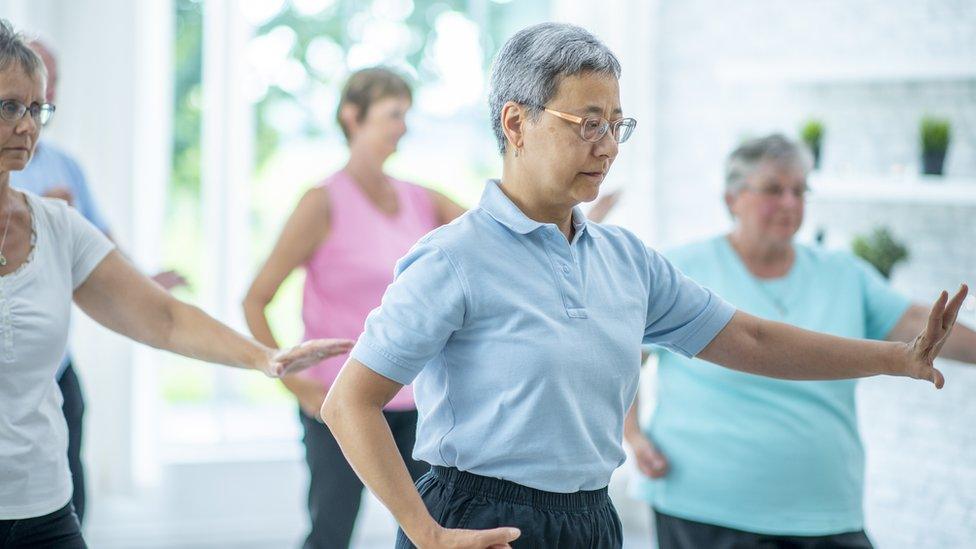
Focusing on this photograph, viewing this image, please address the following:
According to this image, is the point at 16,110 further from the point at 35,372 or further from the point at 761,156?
the point at 761,156

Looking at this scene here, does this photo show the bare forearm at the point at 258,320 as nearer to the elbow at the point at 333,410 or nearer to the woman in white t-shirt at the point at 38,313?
the woman in white t-shirt at the point at 38,313

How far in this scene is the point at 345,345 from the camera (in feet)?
5.95

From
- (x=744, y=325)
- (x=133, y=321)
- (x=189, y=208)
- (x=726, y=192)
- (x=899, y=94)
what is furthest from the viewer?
(x=189, y=208)

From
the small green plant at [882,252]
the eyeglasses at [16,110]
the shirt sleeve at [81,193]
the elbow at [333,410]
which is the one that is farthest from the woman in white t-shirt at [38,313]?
the small green plant at [882,252]

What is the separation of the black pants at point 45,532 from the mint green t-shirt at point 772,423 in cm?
122

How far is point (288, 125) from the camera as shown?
4297 mm

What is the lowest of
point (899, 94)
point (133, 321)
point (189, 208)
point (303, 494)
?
point (303, 494)

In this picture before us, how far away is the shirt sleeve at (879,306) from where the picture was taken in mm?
2361

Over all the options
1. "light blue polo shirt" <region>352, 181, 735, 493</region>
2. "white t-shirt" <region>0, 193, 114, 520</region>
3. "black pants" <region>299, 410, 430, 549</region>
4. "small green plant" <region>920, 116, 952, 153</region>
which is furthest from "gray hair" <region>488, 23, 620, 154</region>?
"small green plant" <region>920, 116, 952, 153</region>

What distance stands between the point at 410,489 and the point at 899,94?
260cm

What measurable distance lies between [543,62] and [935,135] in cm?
211

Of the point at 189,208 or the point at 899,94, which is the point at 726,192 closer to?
the point at 899,94

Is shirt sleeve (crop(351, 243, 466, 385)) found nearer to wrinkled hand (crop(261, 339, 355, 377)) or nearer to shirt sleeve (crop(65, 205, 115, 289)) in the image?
wrinkled hand (crop(261, 339, 355, 377))

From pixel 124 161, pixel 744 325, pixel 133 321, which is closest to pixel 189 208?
pixel 124 161
